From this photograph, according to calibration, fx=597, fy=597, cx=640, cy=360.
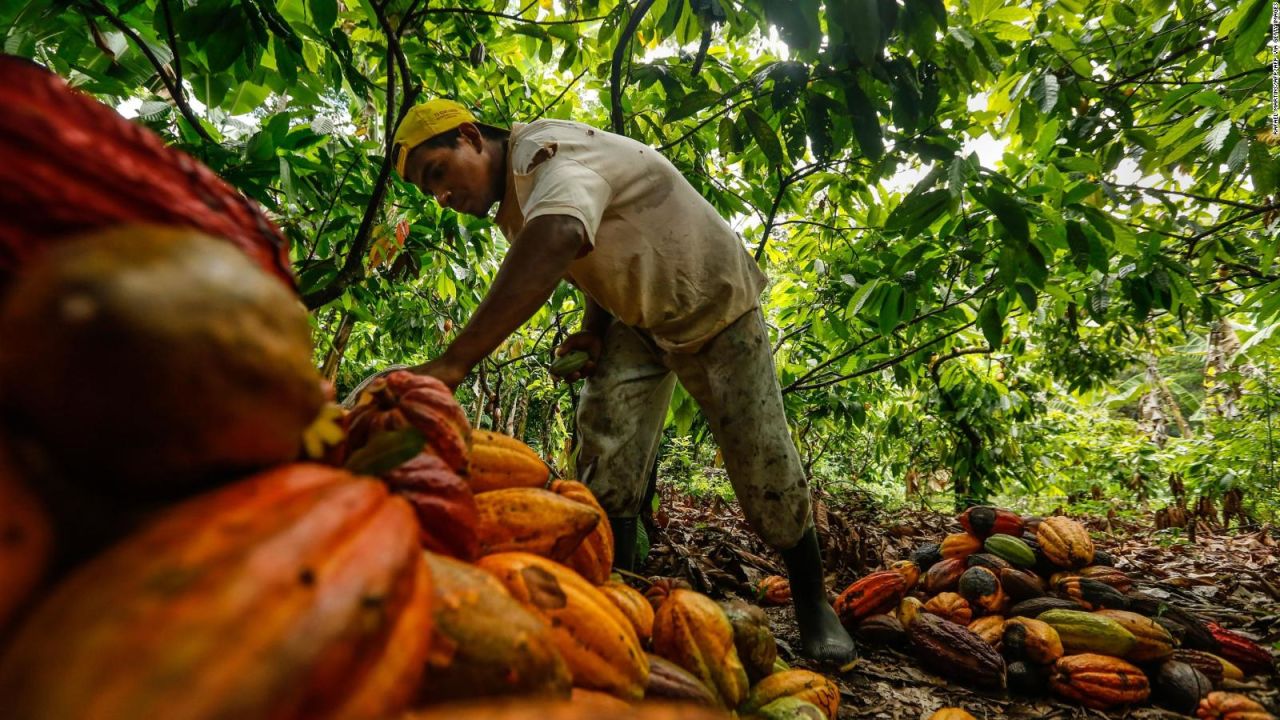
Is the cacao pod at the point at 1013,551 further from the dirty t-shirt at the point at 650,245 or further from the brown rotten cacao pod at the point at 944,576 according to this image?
→ the dirty t-shirt at the point at 650,245

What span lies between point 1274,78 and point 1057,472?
22.5 ft

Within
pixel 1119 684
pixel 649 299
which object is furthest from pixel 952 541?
pixel 649 299

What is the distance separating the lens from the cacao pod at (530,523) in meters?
0.65

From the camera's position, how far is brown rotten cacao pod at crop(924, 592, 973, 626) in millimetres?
2025

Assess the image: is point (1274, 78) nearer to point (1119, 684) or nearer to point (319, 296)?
point (1119, 684)

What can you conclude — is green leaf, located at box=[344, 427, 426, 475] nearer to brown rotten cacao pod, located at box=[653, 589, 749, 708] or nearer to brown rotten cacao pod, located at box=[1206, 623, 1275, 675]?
brown rotten cacao pod, located at box=[653, 589, 749, 708]

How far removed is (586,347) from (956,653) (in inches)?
56.6

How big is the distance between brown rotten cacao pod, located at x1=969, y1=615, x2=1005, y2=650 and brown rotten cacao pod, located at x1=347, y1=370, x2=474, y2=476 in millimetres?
1852

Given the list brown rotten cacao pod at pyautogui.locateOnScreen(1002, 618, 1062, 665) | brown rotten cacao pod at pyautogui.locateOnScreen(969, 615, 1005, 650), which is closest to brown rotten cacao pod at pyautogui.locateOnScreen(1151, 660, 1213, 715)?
brown rotten cacao pod at pyautogui.locateOnScreen(1002, 618, 1062, 665)

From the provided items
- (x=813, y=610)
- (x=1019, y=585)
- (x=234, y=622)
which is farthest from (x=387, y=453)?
(x=1019, y=585)

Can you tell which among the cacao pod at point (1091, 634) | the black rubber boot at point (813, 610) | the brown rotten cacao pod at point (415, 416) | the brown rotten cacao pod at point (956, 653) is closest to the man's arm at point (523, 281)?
the brown rotten cacao pod at point (415, 416)

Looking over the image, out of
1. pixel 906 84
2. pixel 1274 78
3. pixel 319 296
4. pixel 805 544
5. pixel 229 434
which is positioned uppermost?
pixel 1274 78

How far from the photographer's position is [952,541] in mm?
2590

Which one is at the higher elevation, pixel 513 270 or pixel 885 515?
pixel 513 270
